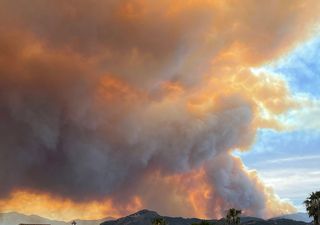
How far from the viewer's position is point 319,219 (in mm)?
185375

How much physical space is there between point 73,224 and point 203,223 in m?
62.8

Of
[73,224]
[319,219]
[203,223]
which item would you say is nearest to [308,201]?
[319,219]

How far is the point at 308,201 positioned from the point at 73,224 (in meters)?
103

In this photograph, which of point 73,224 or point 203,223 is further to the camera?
point 203,223

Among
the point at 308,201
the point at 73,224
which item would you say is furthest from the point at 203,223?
the point at 73,224

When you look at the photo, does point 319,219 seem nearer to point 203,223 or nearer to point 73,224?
point 203,223

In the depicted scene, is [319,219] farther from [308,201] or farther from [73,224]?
[73,224]

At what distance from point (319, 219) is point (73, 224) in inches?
4207

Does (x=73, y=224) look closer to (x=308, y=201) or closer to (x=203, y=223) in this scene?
(x=203, y=223)

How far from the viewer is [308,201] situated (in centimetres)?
18725

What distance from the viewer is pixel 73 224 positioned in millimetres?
161875

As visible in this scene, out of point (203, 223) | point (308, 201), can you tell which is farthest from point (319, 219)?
point (203, 223)

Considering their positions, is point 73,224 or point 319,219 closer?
point 73,224

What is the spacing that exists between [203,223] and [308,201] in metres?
48.2
